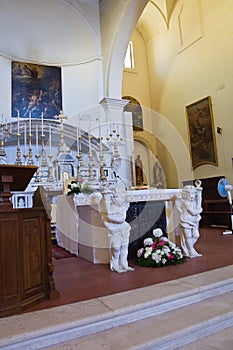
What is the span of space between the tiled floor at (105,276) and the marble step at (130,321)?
0.22 meters

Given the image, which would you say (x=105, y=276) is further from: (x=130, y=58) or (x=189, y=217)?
(x=130, y=58)

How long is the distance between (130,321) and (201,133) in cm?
793

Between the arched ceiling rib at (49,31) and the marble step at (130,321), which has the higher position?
the arched ceiling rib at (49,31)

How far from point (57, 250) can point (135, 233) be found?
6.19ft

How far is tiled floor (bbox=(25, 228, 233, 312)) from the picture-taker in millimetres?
2576

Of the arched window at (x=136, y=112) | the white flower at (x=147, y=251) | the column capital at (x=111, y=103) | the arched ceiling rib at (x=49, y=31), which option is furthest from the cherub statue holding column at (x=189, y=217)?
the arched window at (x=136, y=112)

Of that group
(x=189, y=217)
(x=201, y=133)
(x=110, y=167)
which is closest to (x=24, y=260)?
(x=189, y=217)

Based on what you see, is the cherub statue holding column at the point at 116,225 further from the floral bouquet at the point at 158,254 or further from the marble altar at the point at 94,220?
the floral bouquet at the point at 158,254

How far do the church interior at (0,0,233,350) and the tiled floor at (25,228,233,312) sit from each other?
0.03 meters

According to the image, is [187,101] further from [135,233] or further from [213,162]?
[135,233]

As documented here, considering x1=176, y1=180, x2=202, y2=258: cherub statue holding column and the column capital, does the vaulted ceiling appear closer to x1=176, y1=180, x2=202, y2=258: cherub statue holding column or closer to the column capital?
the column capital

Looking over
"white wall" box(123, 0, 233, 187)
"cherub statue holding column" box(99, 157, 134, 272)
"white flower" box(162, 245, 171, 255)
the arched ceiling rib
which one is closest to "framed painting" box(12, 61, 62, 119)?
the arched ceiling rib

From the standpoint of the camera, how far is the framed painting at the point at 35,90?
7766 mm

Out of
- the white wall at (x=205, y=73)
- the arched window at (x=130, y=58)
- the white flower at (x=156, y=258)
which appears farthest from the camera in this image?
the arched window at (x=130, y=58)
